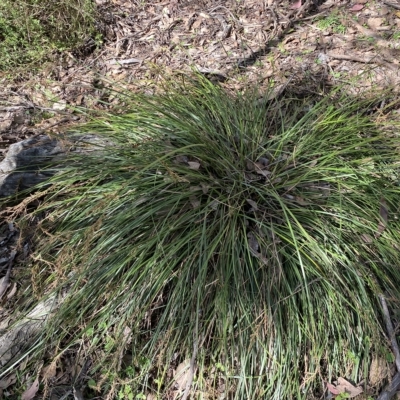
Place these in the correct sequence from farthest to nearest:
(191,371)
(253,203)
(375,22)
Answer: (375,22)
(253,203)
(191,371)

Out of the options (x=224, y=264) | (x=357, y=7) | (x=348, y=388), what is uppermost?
(x=357, y=7)

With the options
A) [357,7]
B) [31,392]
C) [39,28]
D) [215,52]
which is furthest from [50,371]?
[357,7]

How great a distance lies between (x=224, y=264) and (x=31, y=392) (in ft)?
3.91

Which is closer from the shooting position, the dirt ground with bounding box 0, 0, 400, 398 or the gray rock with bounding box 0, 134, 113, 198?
the gray rock with bounding box 0, 134, 113, 198

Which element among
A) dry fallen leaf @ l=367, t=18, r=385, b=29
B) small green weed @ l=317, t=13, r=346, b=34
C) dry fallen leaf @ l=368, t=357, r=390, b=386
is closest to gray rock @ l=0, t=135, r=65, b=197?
dry fallen leaf @ l=368, t=357, r=390, b=386

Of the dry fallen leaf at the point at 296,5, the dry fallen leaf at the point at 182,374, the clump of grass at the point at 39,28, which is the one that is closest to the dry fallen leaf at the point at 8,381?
the dry fallen leaf at the point at 182,374

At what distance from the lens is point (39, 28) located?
3795mm

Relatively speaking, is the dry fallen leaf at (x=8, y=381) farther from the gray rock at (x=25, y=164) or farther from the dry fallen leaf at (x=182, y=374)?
the gray rock at (x=25, y=164)

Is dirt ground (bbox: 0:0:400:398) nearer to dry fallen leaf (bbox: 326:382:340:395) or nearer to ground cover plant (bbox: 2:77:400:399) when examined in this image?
ground cover plant (bbox: 2:77:400:399)

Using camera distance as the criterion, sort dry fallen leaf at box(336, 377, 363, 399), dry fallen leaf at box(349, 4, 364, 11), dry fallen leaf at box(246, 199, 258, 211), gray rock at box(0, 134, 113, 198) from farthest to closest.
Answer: dry fallen leaf at box(349, 4, 364, 11) → gray rock at box(0, 134, 113, 198) → dry fallen leaf at box(246, 199, 258, 211) → dry fallen leaf at box(336, 377, 363, 399)

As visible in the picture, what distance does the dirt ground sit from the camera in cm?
333

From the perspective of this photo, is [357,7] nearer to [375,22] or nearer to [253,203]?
[375,22]

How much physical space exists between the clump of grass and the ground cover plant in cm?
181

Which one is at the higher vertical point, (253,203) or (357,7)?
(357,7)
